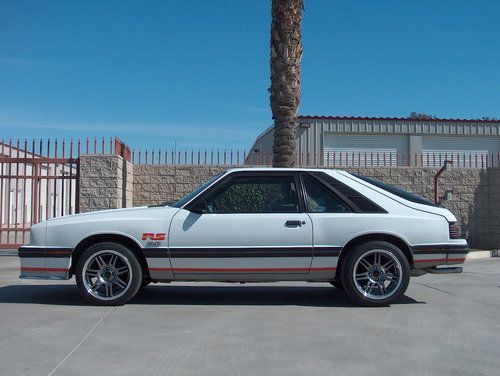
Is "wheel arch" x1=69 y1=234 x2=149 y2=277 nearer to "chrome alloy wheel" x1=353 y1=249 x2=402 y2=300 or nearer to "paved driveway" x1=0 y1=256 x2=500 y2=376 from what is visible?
"paved driveway" x1=0 y1=256 x2=500 y2=376

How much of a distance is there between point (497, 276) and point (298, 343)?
662 cm

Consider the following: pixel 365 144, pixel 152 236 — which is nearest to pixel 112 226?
pixel 152 236

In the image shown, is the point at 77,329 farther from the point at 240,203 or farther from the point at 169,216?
the point at 240,203

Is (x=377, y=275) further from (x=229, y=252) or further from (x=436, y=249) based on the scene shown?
(x=229, y=252)

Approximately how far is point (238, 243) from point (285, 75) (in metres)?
8.14

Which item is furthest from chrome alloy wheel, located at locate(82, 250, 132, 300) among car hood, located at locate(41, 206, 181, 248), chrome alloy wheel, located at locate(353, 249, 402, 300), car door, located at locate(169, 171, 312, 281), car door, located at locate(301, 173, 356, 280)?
chrome alloy wheel, located at locate(353, 249, 402, 300)

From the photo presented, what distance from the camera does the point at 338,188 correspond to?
284 inches

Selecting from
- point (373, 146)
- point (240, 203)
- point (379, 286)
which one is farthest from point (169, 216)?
point (373, 146)

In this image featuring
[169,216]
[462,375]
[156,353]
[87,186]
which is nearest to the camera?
[462,375]

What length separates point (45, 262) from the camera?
23.0 ft

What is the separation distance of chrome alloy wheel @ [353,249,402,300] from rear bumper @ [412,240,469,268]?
0.92ft

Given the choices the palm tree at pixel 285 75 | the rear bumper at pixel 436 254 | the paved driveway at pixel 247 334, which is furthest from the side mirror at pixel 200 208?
the palm tree at pixel 285 75

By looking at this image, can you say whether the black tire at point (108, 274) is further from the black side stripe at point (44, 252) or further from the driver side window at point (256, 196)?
the driver side window at point (256, 196)

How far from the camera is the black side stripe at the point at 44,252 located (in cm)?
696
